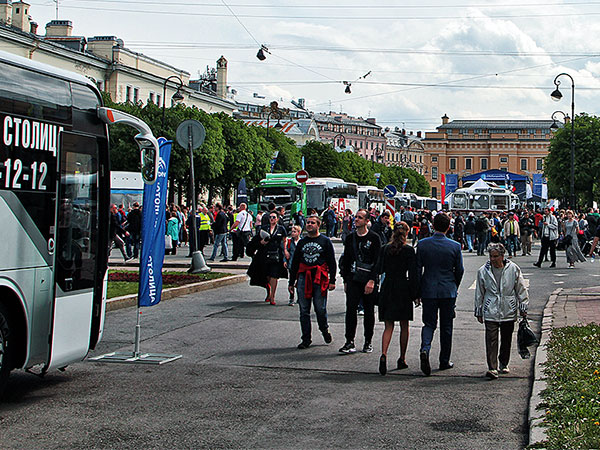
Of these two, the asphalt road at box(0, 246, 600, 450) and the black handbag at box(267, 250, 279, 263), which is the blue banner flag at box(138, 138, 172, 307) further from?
the black handbag at box(267, 250, 279, 263)

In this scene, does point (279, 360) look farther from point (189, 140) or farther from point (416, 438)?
point (189, 140)

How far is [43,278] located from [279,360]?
3557 mm

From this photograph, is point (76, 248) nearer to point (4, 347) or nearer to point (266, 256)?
point (4, 347)

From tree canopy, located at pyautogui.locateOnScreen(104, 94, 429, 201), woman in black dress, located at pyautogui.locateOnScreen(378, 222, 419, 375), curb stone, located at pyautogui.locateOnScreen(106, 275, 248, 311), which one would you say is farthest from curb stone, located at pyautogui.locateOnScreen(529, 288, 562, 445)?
tree canopy, located at pyautogui.locateOnScreen(104, 94, 429, 201)

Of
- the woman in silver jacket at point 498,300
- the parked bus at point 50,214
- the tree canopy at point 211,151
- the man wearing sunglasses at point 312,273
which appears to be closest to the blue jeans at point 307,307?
the man wearing sunglasses at point 312,273

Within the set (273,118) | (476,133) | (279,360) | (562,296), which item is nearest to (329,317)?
(279,360)

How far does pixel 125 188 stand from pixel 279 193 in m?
13.8

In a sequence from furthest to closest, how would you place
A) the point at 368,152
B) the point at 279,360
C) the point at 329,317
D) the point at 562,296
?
the point at 368,152 → the point at 562,296 → the point at 329,317 → the point at 279,360

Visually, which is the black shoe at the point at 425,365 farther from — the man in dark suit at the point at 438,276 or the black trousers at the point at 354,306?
the black trousers at the point at 354,306

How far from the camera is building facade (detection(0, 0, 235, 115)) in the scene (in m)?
62.4

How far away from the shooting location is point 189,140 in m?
18.7

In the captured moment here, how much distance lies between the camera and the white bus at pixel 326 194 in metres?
55.4

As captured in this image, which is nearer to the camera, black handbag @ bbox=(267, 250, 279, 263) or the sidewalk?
the sidewalk

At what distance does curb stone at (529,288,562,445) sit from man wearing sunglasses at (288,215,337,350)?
2.83 metres
